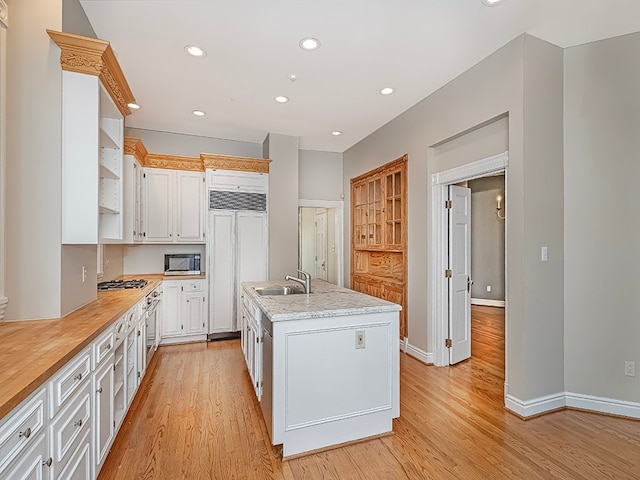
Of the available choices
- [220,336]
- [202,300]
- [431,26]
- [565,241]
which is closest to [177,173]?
[202,300]

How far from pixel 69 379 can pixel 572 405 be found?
354 cm

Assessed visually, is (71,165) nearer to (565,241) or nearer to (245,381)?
(245,381)

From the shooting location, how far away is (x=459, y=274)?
3740mm

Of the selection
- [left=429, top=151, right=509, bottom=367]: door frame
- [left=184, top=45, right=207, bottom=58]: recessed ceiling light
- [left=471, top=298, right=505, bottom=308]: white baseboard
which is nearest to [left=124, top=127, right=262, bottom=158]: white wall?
[left=184, top=45, right=207, bottom=58]: recessed ceiling light

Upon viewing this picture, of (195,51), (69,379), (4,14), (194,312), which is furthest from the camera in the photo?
(194,312)

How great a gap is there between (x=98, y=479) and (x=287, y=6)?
10.6 feet

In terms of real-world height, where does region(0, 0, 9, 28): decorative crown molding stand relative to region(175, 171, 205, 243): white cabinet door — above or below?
above

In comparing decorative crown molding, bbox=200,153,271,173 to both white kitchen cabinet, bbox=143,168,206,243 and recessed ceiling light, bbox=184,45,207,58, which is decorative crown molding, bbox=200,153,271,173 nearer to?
white kitchen cabinet, bbox=143,168,206,243

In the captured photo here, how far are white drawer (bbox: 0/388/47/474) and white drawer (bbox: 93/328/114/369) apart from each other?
554 mm

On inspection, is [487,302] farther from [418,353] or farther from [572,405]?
[572,405]

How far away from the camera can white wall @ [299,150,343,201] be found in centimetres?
568

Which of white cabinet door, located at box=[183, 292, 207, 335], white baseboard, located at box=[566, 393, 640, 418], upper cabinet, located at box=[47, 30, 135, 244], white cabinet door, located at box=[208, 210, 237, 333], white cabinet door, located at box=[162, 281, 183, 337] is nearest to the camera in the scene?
upper cabinet, located at box=[47, 30, 135, 244]

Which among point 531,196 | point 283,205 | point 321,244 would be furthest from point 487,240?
point 531,196

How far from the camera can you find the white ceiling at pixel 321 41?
7.50 feet
